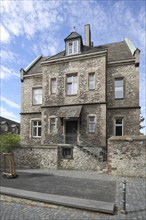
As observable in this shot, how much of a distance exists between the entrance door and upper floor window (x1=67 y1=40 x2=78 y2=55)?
296 inches

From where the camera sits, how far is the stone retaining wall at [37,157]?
16906 mm

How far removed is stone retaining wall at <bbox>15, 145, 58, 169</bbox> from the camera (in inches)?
A: 666

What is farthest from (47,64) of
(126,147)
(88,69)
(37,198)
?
(37,198)

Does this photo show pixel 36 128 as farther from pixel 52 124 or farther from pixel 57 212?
pixel 57 212

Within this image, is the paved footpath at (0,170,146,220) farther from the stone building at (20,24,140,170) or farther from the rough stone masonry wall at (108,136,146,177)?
the stone building at (20,24,140,170)

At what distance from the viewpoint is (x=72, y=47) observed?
70.7ft

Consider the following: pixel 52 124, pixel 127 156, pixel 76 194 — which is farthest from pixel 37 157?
pixel 76 194

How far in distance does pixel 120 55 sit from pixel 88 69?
4176 millimetres

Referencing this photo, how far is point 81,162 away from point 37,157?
389 cm

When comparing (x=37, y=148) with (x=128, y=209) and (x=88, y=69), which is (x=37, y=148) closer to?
(x=88, y=69)

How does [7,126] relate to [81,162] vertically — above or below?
A: above

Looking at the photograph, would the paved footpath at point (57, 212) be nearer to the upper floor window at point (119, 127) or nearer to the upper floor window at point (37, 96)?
the upper floor window at point (119, 127)

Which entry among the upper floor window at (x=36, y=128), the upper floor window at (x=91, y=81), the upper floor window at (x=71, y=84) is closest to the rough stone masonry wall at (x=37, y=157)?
the upper floor window at (x=36, y=128)

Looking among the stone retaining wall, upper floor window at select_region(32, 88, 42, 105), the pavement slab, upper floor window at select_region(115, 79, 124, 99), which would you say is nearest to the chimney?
upper floor window at select_region(115, 79, 124, 99)
